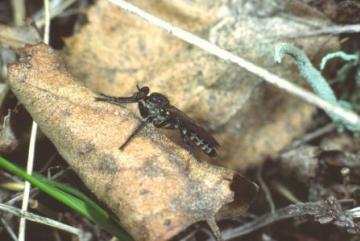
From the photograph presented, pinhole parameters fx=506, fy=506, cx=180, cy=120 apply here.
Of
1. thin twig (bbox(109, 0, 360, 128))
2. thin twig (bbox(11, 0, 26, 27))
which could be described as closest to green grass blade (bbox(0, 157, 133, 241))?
thin twig (bbox(109, 0, 360, 128))

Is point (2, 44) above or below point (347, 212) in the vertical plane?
above

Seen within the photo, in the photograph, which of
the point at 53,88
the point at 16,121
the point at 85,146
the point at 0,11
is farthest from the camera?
the point at 0,11

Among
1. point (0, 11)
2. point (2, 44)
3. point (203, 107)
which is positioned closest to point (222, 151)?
point (203, 107)

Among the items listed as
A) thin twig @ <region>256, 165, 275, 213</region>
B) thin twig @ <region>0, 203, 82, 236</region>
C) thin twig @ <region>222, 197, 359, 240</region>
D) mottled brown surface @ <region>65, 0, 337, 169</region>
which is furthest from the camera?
mottled brown surface @ <region>65, 0, 337, 169</region>

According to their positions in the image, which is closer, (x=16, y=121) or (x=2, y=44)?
(x=16, y=121)

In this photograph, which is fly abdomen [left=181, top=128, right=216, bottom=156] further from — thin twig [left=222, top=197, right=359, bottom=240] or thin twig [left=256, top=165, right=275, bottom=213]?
thin twig [left=222, top=197, right=359, bottom=240]

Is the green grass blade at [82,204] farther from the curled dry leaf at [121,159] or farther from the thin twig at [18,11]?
the thin twig at [18,11]

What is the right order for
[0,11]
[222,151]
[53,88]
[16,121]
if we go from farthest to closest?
[0,11], [222,151], [16,121], [53,88]

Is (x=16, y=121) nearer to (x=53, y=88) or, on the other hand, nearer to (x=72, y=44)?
(x=53, y=88)
